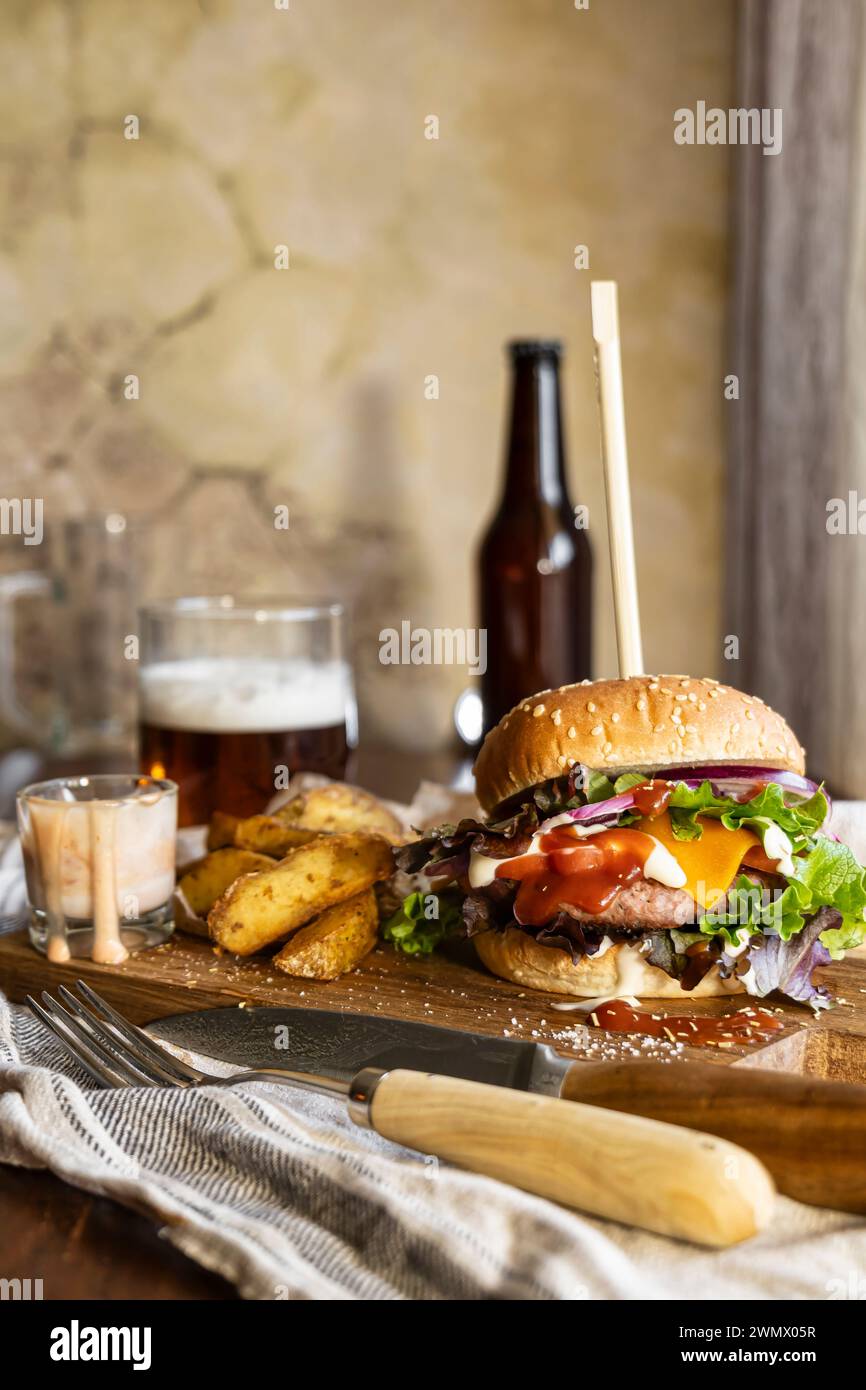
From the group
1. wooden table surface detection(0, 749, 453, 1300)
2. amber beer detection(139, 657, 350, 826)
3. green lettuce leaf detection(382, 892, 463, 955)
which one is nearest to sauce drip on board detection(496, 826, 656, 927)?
green lettuce leaf detection(382, 892, 463, 955)

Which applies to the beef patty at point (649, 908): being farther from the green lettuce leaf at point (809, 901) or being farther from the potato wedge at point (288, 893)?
the potato wedge at point (288, 893)

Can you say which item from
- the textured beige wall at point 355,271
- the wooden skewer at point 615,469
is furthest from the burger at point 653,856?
the textured beige wall at point 355,271

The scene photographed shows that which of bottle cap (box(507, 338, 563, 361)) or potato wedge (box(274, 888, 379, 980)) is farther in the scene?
bottle cap (box(507, 338, 563, 361))

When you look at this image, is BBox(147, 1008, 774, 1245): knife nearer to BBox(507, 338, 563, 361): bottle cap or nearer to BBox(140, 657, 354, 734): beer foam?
BBox(140, 657, 354, 734): beer foam

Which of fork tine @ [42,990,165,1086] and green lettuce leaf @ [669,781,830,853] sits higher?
green lettuce leaf @ [669,781,830,853]

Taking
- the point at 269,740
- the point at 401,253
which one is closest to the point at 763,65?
the point at 401,253
